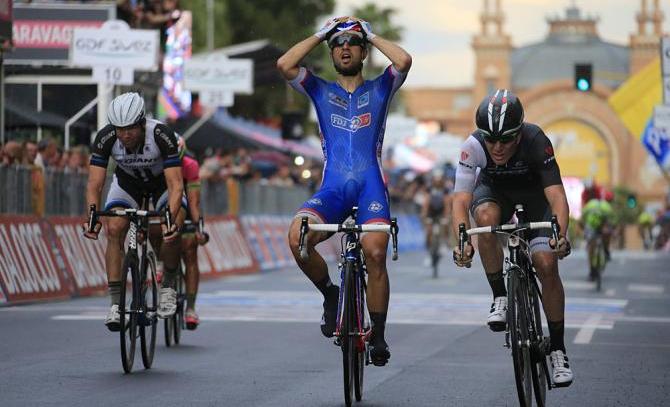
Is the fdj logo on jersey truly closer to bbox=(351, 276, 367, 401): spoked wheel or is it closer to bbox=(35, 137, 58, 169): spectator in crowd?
bbox=(351, 276, 367, 401): spoked wheel

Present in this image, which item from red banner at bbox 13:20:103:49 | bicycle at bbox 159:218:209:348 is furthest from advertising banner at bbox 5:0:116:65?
bicycle at bbox 159:218:209:348

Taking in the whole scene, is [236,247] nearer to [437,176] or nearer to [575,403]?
[437,176]

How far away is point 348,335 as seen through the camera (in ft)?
31.7

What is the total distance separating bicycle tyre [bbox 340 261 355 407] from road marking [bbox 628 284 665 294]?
15758mm

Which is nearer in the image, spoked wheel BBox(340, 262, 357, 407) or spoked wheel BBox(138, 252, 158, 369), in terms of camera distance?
spoked wheel BBox(340, 262, 357, 407)

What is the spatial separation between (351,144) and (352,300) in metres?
1.06

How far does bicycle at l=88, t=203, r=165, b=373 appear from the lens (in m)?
11.7

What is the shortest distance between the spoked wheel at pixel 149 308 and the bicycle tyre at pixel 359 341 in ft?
7.68

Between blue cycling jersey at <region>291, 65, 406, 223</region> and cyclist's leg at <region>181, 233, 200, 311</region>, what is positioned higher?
blue cycling jersey at <region>291, 65, 406, 223</region>

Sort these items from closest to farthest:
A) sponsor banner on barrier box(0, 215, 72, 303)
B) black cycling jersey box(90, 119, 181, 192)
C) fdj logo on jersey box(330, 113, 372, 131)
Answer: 1. fdj logo on jersey box(330, 113, 372, 131)
2. black cycling jersey box(90, 119, 181, 192)
3. sponsor banner on barrier box(0, 215, 72, 303)

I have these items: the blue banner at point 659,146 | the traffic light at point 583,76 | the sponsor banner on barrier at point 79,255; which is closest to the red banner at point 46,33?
the sponsor banner on barrier at point 79,255

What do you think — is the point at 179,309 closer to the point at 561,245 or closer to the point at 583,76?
the point at 561,245

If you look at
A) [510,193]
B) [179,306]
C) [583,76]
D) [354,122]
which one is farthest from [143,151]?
[583,76]

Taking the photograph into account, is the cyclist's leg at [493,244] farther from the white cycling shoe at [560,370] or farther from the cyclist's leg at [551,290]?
the white cycling shoe at [560,370]
